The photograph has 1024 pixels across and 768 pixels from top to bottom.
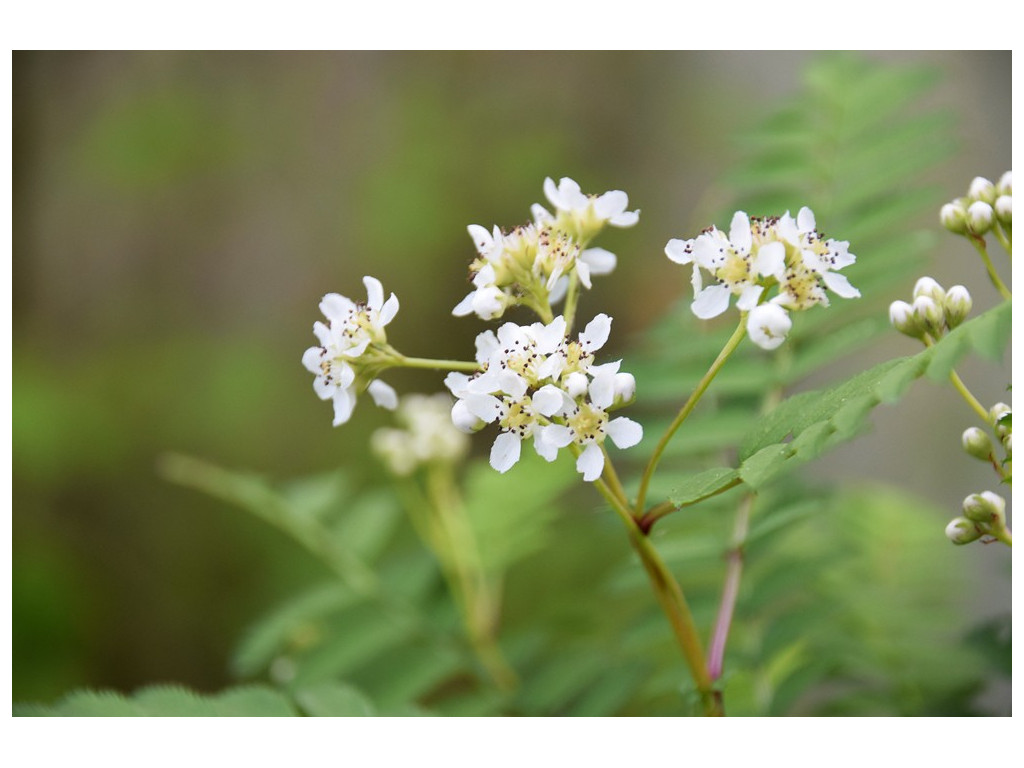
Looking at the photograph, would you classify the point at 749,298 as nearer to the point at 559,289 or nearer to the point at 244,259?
the point at 559,289

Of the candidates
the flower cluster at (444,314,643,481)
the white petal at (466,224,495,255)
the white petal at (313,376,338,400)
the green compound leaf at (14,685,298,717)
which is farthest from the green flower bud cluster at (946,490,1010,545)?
the green compound leaf at (14,685,298,717)

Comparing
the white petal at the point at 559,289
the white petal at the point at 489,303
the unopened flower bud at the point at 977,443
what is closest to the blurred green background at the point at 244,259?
the unopened flower bud at the point at 977,443

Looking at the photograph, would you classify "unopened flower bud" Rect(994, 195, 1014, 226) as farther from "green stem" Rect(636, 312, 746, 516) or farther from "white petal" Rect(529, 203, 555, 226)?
"white petal" Rect(529, 203, 555, 226)

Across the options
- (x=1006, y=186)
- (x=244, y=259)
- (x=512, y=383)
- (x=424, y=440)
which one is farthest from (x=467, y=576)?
(x=244, y=259)

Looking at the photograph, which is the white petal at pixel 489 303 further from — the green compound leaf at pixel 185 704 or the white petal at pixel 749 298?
the green compound leaf at pixel 185 704

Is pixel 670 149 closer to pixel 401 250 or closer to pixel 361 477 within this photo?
pixel 401 250
